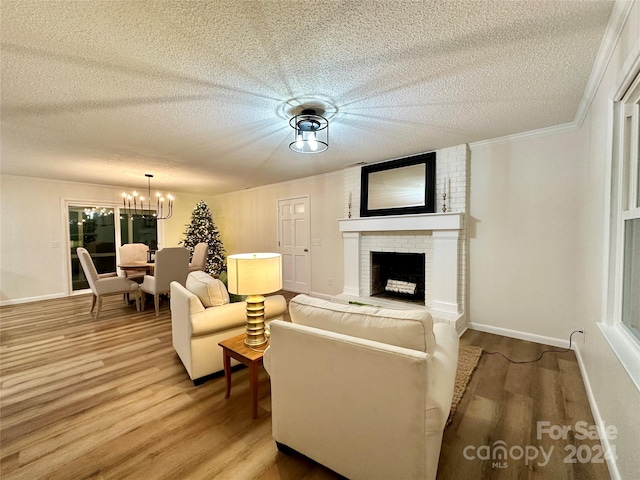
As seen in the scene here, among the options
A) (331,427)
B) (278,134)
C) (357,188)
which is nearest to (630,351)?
(331,427)

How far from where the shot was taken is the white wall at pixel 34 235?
4723 millimetres

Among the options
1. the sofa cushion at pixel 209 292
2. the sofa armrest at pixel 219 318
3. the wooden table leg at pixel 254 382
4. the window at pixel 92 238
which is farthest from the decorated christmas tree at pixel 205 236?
the wooden table leg at pixel 254 382

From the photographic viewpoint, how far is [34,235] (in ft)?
16.4

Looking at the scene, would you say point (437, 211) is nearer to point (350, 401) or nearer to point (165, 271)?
point (350, 401)

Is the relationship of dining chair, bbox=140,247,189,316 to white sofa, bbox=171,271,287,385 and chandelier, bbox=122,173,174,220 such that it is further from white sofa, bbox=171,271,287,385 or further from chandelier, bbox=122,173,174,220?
chandelier, bbox=122,173,174,220

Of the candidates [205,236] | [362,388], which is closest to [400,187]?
[362,388]

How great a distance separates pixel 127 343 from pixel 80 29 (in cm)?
296

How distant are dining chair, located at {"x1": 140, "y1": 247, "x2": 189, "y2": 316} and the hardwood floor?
3.91 ft

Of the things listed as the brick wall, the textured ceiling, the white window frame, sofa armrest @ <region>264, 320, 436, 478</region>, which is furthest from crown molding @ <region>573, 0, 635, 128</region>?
sofa armrest @ <region>264, 320, 436, 478</region>

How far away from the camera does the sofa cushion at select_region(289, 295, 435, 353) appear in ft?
3.89

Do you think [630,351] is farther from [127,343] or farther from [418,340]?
[127,343]

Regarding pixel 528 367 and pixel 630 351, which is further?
pixel 528 367

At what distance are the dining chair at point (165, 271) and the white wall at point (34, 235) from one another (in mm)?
2374

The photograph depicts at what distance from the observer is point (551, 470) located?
1435 millimetres
